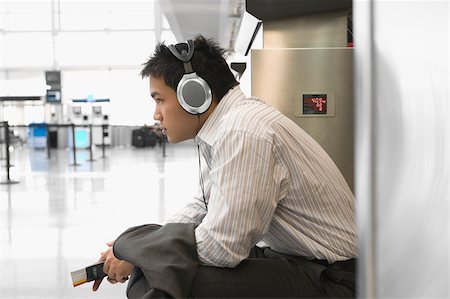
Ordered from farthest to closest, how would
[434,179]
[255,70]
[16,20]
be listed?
[16,20]
[255,70]
[434,179]

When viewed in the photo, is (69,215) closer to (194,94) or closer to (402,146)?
(194,94)

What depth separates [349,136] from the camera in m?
3.70

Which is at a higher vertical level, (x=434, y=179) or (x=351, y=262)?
(x=434, y=179)

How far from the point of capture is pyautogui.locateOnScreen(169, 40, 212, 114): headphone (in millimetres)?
1903

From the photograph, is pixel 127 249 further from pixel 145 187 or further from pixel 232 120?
pixel 145 187

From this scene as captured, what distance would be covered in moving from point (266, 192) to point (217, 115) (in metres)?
0.38

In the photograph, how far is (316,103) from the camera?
370 cm

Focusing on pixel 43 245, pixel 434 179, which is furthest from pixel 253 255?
pixel 43 245

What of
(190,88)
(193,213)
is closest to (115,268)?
(193,213)

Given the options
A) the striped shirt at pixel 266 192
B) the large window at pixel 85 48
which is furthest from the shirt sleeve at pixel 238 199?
the large window at pixel 85 48

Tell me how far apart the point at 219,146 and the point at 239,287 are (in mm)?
383

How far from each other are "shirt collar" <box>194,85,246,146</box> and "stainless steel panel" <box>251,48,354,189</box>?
170cm

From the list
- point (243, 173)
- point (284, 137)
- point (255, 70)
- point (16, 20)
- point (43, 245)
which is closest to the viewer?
point (243, 173)

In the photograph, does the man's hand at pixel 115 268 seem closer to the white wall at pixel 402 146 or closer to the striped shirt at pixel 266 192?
the striped shirt at pixel 266 192
